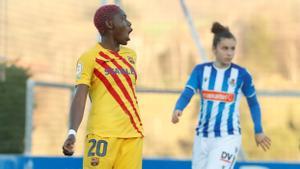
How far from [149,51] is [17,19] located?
2767 mm

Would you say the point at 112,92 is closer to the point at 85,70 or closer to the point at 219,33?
the point at 85,70

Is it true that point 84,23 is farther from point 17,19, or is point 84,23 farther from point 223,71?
point 223,71

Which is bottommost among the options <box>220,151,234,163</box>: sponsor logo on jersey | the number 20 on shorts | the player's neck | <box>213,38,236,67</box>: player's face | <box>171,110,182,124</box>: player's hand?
<box>220,151,234,163</box>: sponsor logo on jersey

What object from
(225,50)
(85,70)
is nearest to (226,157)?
(225,50)

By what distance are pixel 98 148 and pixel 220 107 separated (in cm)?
198

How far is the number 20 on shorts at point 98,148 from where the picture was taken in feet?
22.3

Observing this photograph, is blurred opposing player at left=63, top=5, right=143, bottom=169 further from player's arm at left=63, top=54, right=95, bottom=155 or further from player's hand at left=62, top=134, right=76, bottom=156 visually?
player's hand at left=62, top=134, right=76, bottom=156

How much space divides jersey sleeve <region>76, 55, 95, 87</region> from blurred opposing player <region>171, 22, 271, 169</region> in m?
1.73

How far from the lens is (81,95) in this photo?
6.79 metres

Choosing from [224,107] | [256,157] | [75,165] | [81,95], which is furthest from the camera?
[256,157]

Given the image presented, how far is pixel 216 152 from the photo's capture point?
333 inches

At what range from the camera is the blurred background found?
19.1 metres

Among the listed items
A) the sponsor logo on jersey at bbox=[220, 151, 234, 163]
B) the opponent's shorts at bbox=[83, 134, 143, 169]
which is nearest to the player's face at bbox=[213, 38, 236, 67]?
the sponsor logo on jersey at bbox=[220, 151, 234, 163]

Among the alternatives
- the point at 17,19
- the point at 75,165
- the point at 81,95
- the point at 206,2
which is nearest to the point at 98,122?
the point at 81,95
